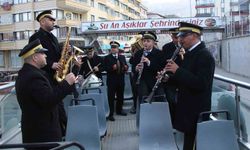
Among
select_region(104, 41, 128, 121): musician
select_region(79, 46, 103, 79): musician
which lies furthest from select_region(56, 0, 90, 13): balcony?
select_region(104, 41, 128, 121): musician

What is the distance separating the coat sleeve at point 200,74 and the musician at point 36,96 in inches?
42.8

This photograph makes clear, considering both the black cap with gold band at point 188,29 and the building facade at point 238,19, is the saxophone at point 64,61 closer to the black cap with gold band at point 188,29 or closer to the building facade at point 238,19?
the black cap with gold band at point 188,29

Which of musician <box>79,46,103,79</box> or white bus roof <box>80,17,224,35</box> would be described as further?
white bus roof <box>80,17,224,35</box>

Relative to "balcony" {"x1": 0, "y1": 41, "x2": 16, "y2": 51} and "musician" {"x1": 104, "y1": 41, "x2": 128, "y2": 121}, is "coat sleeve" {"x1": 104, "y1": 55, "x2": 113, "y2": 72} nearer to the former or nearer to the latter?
"musician" {"x1": 104, "y1": 41, "x2": 128, "y2": 121}

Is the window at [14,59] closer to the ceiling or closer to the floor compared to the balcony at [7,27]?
closer to the floor

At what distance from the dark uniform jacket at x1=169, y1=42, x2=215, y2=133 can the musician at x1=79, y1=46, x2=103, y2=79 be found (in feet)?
14.4

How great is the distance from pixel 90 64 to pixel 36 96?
508 centimetres

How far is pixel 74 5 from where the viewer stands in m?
53.3

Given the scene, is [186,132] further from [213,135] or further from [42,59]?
[42,59]

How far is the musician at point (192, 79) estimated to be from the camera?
3.58m

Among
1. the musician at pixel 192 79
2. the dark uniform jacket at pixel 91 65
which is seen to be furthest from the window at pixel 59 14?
the musician at pixel 192 79

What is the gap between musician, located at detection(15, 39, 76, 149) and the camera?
11.2 ft

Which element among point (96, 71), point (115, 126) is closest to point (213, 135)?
point (115, 126)

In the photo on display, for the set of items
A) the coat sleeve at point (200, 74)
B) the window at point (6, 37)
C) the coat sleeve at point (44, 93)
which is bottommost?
the coat sleeve at point (44, 93)
